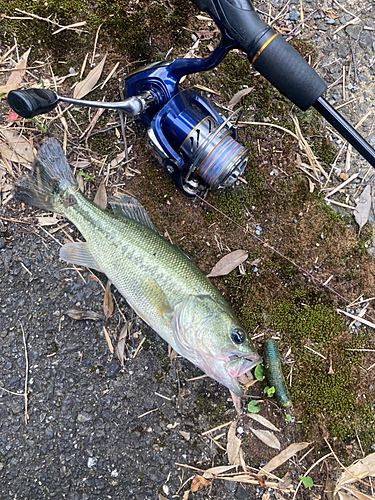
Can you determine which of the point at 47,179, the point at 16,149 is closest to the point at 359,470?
the point at 47,179

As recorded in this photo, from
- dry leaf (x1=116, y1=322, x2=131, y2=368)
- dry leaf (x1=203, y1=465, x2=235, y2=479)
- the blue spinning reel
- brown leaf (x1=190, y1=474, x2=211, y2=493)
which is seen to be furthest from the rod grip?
brown leaf (x1=190, y1=474, x2=211, y2=493)

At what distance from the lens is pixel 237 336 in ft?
7.79

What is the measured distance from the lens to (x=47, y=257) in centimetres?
289

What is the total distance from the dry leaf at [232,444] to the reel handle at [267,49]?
253cm

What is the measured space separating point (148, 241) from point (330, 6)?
293cm

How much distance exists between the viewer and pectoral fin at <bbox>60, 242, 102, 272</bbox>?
8.98ft

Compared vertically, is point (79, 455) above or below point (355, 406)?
below

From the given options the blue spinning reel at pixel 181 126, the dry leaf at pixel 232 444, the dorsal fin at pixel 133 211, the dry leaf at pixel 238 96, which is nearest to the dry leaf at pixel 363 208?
the blue spinning reel at pixel 181 126

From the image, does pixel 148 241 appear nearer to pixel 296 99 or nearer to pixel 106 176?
pixel 106 176

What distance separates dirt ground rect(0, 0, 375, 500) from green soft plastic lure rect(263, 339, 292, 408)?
113mm

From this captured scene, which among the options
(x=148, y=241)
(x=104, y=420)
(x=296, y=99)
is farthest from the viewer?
(x=104, y=420)

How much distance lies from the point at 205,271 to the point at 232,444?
4.74 ft

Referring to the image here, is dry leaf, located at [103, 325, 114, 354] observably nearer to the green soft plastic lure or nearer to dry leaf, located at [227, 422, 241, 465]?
dry leaf, located at [227, 422, 241, 465]

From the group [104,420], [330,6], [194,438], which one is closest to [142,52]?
[330,6]
